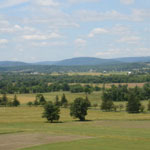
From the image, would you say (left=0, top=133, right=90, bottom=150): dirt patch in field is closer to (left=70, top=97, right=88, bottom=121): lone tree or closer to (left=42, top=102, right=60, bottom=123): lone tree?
(left=42, top=102, right=60, bottom=123): lone tree

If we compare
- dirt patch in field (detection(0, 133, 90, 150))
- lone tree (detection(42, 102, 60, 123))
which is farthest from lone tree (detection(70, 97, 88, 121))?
dirt patch in field (detection(0, 133, 90, 150))

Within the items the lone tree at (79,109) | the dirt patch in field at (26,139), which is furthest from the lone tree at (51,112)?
the dirt patch in field at (26,139)

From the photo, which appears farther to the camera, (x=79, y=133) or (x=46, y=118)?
(x=46, y=118)

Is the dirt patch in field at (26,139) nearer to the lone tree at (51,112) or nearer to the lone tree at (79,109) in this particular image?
the lone tree at (51,112)

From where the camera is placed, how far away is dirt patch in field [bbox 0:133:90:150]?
48.9 m

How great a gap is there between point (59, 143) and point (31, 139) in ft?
21.4

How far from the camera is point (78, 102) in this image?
86812 millimetres

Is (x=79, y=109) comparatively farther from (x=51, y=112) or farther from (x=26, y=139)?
(x=26, y=139)

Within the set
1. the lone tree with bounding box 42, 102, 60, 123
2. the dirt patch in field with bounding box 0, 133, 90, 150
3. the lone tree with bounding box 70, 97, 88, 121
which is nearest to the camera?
the dirt patch in field with bounding box 0, 133, 90, 150

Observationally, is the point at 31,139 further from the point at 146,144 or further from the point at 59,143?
the point at 146,144

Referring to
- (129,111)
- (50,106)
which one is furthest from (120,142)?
(129,111)

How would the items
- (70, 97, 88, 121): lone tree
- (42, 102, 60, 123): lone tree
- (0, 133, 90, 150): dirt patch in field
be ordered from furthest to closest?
1. (70, 97, 88, 121): lone tree
2. (42, 102, 60, 123): lone tree
3. (0, 133, 90, 150): dirt patch in field

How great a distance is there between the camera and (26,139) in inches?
2149

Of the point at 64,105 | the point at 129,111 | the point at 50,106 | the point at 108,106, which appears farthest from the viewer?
the point at 64,105
